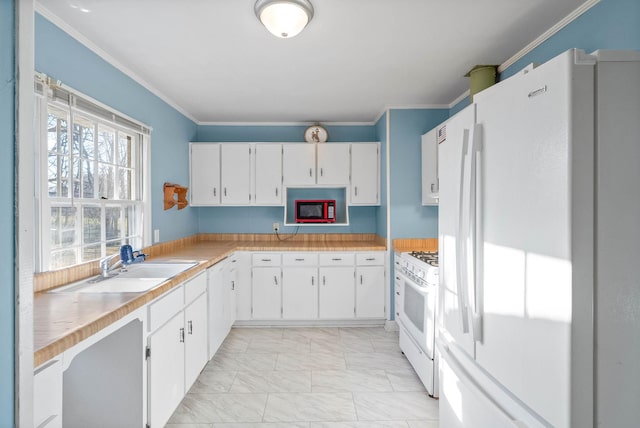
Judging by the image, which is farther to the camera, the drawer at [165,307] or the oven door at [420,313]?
the oven door at [420,313]

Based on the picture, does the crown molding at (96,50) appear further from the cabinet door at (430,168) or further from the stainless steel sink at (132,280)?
the cabinet door at (430,168)

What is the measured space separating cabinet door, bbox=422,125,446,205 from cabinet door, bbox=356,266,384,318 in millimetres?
945

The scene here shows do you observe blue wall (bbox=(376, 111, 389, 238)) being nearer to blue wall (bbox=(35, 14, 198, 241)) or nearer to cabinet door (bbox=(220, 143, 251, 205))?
cabinet door (bbox=(220, 143, 251, 205))

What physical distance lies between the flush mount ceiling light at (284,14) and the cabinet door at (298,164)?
2118mm

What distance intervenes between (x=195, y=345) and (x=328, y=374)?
109 centimetres

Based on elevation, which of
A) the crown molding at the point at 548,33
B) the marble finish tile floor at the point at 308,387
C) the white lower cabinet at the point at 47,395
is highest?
the crown molding at the point at 548,33

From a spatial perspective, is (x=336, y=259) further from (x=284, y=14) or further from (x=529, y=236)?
(x=529, y=236)

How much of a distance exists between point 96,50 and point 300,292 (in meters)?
2.80

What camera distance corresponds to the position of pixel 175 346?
2072 millimetres

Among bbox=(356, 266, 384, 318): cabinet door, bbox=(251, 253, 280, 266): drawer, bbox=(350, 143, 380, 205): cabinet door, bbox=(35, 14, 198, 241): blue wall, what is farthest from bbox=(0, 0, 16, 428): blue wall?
bbox=(350, 143, 380, 205): cabinet door

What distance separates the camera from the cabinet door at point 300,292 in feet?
12.1

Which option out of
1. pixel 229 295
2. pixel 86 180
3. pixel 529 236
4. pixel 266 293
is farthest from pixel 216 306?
pixel 529 236

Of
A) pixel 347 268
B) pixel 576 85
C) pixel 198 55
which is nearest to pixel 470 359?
pixel 576 85

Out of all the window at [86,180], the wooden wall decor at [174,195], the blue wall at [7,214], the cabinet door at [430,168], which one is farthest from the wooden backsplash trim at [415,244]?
the blue wall at [7,214]
